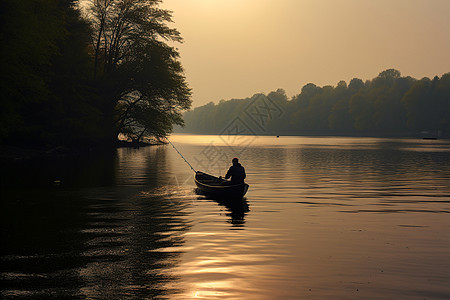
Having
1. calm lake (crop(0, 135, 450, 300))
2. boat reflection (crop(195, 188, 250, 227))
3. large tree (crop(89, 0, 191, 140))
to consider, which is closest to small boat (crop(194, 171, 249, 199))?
boat reflection (crop(195, 188, 250, 227))

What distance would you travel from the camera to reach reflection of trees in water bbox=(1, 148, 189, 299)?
10.7 m

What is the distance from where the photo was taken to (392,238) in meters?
16.4

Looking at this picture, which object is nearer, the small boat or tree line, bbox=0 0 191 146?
the small boat

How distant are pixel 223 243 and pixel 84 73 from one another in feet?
164

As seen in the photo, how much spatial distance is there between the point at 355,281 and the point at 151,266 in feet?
15.5

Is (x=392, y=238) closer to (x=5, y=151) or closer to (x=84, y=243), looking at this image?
(x=84, y=243)

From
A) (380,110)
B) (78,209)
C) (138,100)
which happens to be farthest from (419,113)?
(78,209)

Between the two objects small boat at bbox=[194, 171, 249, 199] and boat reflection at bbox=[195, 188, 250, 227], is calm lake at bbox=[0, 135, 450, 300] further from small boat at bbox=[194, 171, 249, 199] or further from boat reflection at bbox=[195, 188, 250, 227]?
small boat at bbox=[194, 171, 249, 199]

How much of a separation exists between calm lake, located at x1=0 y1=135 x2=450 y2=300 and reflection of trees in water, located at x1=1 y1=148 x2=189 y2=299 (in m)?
0.03

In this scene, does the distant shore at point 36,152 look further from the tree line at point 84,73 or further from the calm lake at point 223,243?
the calm lake at point 223,243

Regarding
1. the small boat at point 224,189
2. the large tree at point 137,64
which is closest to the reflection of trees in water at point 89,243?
the small boat at point 224,189

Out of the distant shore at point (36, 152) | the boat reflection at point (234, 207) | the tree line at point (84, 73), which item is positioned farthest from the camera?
the distant shore at point (36, 152)

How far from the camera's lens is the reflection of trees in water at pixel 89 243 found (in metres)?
10.7

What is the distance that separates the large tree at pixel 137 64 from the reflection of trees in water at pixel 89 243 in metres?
43.9
